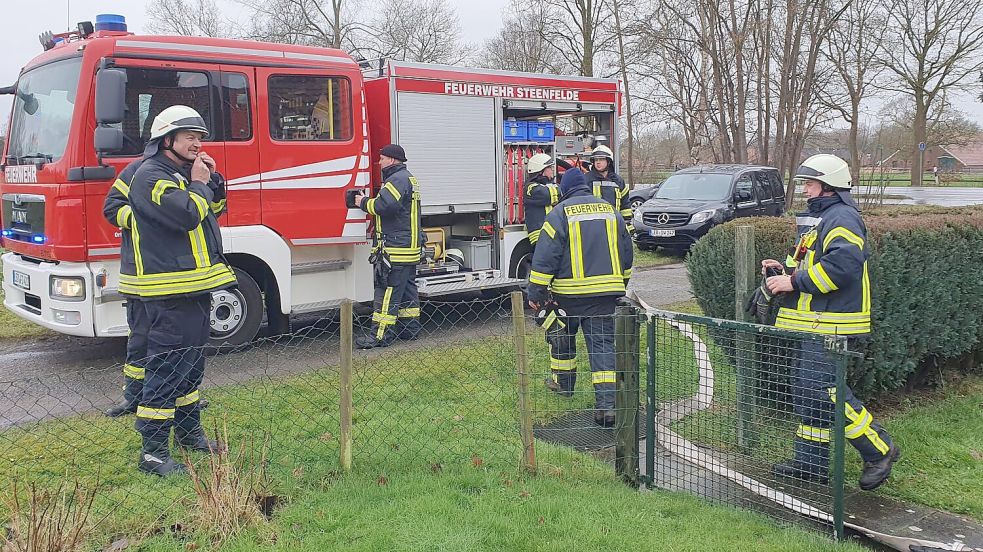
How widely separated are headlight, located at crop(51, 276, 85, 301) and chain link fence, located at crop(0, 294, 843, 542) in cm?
77

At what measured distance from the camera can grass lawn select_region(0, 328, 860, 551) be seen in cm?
369

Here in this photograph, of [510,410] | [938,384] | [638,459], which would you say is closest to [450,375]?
[510,410]

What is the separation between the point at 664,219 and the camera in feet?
49.1

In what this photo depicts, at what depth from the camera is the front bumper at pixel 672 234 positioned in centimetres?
1457

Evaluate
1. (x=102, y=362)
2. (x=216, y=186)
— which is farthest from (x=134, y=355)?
(x=102, y=362)

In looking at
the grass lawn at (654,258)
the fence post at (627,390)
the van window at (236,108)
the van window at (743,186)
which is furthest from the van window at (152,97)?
the van window at (743,186)

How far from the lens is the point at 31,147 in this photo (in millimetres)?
6953

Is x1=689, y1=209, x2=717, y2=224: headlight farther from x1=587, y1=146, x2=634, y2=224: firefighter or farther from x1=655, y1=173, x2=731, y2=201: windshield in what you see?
x1=587, y1=146, x2=634, y2=224: firefighter

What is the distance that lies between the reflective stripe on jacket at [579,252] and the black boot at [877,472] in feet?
6.36

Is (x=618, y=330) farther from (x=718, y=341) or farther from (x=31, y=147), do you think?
(x=31, y=147)

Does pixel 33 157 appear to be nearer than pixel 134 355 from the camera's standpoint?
No

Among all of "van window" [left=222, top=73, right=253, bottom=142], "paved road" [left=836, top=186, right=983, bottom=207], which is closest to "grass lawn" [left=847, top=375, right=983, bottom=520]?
"van window" [left=222, top=73, right=253, bottom=142]

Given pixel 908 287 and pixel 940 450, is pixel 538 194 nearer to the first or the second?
pixel 908 287

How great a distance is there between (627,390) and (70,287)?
15.3 feet
